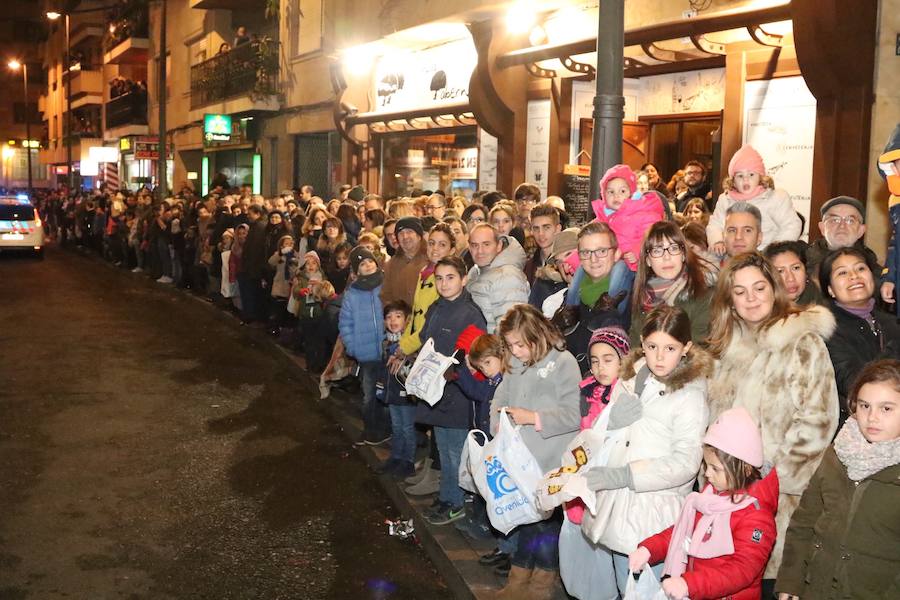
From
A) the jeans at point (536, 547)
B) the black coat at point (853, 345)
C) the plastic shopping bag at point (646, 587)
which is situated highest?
the black coat at point (853, 345)

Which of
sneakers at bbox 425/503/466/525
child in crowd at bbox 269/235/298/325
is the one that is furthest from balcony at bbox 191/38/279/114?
sneakers at bbox 425/503/466/525

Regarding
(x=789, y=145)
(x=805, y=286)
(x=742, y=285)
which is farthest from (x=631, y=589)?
(x=789, y=145)

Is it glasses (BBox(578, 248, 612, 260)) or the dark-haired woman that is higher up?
glasses (BBox(578, 248, 612, 260))

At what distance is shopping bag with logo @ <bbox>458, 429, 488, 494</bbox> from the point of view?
18.1ft

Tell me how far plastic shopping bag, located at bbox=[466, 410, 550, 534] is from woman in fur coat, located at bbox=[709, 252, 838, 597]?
117cm

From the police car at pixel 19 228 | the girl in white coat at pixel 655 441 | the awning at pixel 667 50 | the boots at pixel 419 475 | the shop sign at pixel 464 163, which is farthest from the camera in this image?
the police car at pixel 19 228

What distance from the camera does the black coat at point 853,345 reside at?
459 centimetres

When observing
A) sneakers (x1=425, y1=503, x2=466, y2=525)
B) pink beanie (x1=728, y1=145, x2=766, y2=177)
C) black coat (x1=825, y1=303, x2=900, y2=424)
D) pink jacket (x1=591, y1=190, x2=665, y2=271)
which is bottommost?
sneakers (x1=425, y1=503, x2=466, y2=525)

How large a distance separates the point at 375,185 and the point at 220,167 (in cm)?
1355

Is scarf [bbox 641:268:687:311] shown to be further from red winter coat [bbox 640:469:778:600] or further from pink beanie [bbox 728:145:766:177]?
pink beanie [bbox 728:145:766:177]

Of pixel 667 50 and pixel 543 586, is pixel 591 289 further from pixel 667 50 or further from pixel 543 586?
pixel 667 50

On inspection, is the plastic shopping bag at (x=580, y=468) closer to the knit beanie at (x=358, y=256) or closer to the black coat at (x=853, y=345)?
the black coat at (x=853, y=345)

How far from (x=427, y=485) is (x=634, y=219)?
107 inches

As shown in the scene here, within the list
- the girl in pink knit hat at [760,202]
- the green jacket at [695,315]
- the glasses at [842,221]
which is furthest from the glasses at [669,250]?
the girl in pink knit hat at [760,202]
